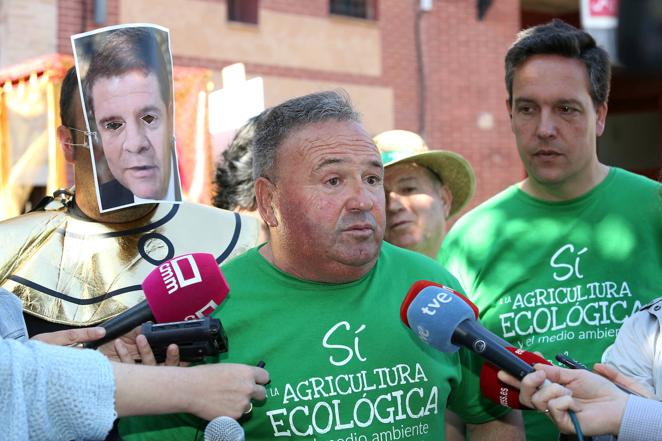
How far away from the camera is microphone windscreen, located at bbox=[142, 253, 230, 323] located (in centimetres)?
243

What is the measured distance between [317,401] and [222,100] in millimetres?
2896

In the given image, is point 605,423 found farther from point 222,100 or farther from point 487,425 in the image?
point 222,100

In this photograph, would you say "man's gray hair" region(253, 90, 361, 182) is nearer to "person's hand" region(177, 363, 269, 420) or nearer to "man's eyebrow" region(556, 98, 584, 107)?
"person's hand" region(177, 363, 269, 420)

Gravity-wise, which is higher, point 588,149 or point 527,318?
point 588,149

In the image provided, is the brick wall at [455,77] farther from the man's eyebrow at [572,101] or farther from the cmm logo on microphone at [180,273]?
the cmm logo on microphone at [180,273]

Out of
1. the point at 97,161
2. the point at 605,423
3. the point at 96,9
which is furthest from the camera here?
the point at 96,9

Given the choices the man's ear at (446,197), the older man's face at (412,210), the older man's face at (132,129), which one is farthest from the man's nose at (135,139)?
the man's ear at (446,197)

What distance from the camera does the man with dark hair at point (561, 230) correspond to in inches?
129

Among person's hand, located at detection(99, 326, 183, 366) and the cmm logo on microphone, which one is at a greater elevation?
the cmm logo on microphone

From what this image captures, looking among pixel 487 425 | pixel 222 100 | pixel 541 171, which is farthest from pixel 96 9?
pixel 487 425

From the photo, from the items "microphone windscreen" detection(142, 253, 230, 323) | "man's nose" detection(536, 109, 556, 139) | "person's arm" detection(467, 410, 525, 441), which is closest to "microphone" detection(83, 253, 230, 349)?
"microphone windscreen" detection(142, 253, 230, 323)

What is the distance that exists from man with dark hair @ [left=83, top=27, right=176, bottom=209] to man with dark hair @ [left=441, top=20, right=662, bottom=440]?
1.22 m

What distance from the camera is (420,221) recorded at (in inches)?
168

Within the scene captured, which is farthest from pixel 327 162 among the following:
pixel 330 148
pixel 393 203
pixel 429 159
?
pixel 429 159
